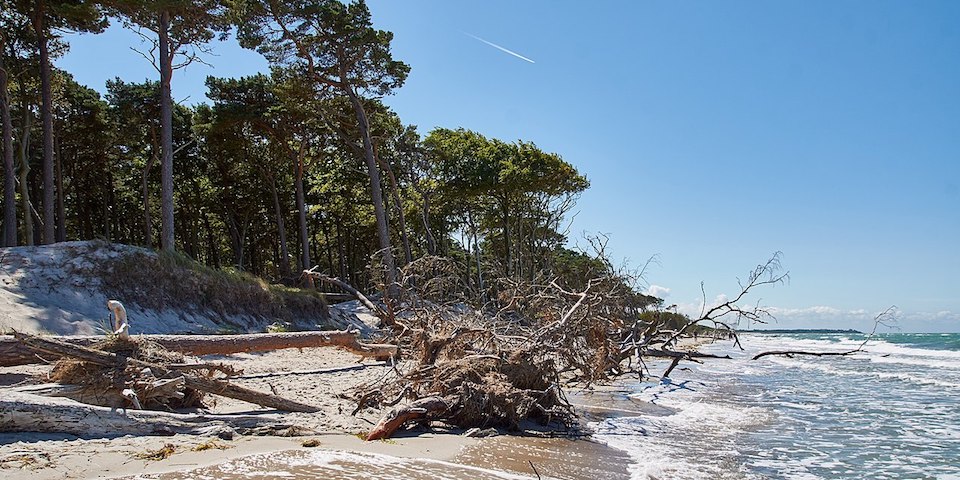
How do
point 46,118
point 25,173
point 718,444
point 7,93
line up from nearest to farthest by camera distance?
1. point 718,444
2. point 46,118
3. point 7,93
4. point 25,173

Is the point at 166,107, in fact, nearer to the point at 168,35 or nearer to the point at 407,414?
the point at 168,35

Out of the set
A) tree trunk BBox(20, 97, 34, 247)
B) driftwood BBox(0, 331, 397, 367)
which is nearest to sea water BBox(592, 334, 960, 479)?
driftwood BBox(0, 331, 397, 367)

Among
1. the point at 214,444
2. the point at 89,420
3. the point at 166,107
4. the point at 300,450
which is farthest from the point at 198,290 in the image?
the point at 300,450

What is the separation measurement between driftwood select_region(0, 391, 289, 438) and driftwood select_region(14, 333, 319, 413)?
0.57 metres

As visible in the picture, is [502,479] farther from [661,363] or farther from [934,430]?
[661,363]

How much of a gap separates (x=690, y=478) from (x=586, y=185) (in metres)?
29.6

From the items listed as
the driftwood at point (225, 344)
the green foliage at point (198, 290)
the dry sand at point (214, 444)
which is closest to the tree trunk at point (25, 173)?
the green foliage at point (198, 290)

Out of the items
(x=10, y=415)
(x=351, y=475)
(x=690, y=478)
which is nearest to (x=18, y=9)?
(x=10, y=415)

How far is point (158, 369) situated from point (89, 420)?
4.18 feet

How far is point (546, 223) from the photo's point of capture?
35.6 m

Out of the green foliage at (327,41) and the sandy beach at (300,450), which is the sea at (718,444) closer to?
the sandy beach at (300,450)

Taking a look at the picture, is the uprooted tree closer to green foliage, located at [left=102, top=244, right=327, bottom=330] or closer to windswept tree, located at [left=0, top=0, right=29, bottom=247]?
green foliage, located at [left=102, top=244, right=327, bottom=330]

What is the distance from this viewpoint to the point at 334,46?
2211 cm

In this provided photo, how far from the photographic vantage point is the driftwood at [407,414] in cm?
695
